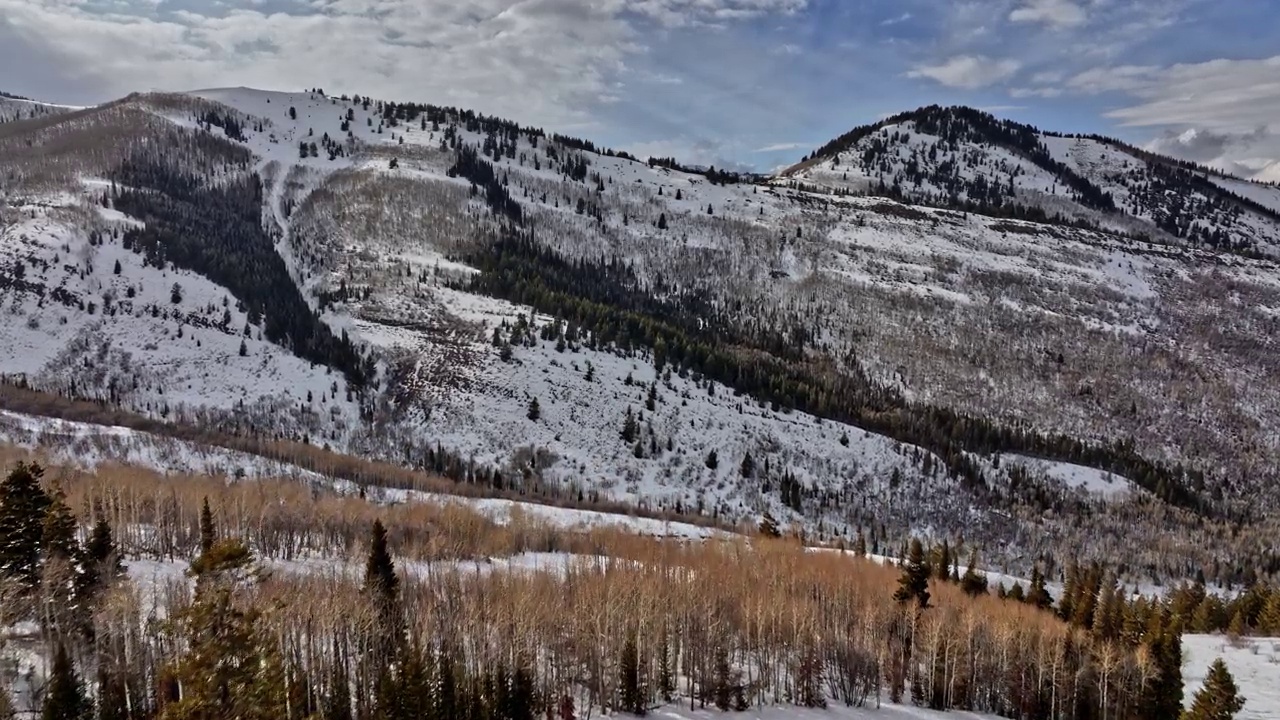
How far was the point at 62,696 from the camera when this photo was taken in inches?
1206

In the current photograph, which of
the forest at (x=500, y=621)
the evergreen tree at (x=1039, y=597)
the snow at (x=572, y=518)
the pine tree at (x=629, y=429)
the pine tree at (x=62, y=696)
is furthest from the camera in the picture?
the pine tree at (x=629, y=429)

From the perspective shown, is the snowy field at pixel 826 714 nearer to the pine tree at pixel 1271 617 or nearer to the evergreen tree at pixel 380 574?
the evergreen tree at pixel 380 574

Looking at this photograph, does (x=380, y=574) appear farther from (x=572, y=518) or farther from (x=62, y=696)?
(x=572, y=518)

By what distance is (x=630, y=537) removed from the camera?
228 ft

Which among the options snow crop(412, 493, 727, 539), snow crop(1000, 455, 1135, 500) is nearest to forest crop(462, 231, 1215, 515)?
snow crop(1000, 455, 1135, 500)

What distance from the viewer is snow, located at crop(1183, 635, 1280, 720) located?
132ft

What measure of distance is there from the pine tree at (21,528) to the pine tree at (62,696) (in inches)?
351

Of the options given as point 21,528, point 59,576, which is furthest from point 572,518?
point 21,528

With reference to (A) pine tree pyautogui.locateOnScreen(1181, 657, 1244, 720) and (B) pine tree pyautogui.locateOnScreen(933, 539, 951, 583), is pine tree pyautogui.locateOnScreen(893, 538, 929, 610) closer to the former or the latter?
→ (B) pine tree pyautogui.locateOnScreen(933, 539, 951, 583)

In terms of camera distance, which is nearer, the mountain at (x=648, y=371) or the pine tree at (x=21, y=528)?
the pine tree at (x=21, y=528)

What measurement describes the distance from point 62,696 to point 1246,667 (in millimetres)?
67633

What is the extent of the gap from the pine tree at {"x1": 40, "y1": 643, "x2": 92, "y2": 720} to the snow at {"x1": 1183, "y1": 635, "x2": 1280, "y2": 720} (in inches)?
2330

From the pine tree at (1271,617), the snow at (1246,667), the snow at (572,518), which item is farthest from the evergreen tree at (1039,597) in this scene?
the snow at (572,518)

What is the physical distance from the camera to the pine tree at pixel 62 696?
1189 inches
